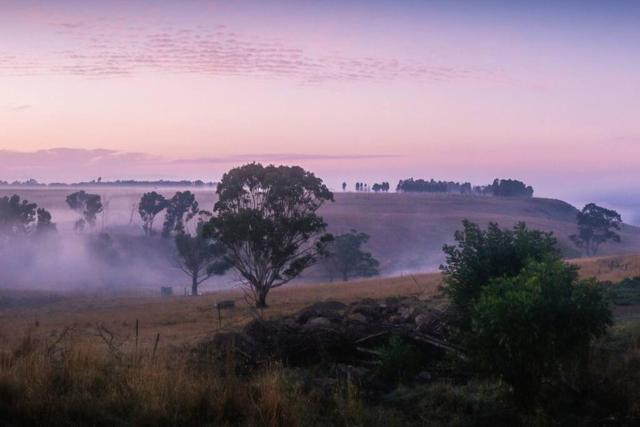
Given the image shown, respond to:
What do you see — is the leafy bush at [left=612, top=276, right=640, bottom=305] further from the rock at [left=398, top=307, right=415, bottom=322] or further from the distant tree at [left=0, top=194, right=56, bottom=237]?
the distant tree at [left=0, top=194, right=56, bottom=237]

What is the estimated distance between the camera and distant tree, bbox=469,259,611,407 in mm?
8906

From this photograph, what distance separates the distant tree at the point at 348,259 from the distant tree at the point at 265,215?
Result: 35504mm

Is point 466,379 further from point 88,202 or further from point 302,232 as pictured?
point 88,202

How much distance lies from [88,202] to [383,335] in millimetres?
111280

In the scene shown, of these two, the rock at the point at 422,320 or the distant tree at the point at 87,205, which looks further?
the distant tree at the point at 87,205

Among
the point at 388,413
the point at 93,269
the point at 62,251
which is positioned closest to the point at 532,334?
the point at 388,413

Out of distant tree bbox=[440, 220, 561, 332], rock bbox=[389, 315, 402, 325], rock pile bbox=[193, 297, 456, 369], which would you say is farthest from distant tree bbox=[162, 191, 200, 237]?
distant tree bbox=[440, 220, 561, 332]

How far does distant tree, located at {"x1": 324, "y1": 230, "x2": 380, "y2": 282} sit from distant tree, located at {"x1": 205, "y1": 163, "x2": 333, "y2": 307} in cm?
3550

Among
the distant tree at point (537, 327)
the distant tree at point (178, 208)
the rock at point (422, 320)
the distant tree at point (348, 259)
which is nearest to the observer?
the distant tree at point (537, 327)

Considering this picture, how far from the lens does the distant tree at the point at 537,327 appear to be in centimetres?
891

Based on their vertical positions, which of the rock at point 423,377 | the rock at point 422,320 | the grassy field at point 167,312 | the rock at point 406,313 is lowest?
the grassy field at point 167,312

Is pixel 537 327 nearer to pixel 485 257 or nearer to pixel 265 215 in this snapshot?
pixel 485 257

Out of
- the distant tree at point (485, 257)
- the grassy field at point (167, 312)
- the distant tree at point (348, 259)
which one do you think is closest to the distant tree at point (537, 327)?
the distant tree at point (485, 257)

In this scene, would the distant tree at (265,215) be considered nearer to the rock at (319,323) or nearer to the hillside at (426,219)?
the rock at (319,323)
